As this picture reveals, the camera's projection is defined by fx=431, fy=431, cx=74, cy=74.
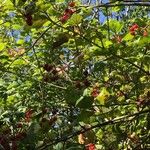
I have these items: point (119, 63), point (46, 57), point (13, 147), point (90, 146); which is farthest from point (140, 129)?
point (13, 147)

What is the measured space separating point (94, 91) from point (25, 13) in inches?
41.8

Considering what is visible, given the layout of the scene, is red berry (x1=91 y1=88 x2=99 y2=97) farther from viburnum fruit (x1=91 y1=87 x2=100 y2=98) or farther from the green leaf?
the green leaf

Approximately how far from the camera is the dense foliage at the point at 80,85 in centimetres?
235

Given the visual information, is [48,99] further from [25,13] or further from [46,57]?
[25,13]

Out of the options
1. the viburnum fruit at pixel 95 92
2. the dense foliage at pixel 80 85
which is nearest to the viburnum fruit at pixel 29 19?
the dense foliage at pixel 80 85

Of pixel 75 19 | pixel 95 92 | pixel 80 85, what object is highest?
pixel 75 19

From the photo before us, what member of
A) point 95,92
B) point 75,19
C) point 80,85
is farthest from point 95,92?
point 75,19

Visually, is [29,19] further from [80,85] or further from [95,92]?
[95,92]

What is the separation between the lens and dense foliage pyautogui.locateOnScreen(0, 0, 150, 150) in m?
2.35

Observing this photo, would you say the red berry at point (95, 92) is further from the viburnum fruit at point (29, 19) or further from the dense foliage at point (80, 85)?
the viburnum fruit at point (29, 19)

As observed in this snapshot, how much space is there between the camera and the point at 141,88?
3.22 meters

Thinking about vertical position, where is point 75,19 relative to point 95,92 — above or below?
above

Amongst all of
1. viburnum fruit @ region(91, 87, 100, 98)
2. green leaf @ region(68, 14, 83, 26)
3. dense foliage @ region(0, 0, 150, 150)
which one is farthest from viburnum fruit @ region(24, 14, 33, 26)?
viburnum fruit @ region(91, 87, 100, 98)

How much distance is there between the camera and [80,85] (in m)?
3.06
